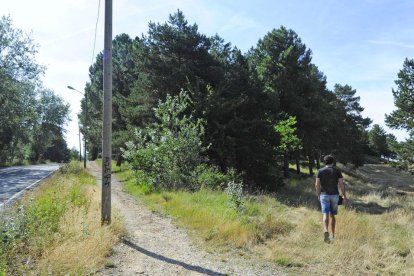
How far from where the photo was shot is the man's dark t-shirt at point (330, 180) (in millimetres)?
9180

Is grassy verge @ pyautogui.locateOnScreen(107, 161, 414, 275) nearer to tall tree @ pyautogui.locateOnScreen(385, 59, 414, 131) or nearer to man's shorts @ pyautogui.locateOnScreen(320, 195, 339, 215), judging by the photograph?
man's shorts @ pyautogui.locateOnScreen(320, 195, 339, 215)

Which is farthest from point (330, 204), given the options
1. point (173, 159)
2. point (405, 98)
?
point (405, 98)

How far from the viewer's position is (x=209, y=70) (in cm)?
2519

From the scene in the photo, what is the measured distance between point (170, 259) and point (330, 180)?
4.26 meters

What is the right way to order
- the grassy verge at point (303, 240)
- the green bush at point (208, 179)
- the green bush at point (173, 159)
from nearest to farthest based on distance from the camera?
the grassy verge at point (303, 240), the green bush at point (208, 179), the green bush at point (173, 159)

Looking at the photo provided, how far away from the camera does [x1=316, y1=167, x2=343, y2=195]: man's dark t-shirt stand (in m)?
9.18

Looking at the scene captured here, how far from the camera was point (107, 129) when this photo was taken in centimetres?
873

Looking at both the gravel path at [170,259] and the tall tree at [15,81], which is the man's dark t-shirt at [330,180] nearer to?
the gravel path at [170,259]

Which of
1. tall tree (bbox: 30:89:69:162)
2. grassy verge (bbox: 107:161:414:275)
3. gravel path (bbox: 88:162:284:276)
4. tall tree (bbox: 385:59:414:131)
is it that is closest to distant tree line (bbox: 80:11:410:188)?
tall tree (bbox: 385:59:414:131)

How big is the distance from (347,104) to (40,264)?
2236 inches

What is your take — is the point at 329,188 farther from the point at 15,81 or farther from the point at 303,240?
the point at 15,81

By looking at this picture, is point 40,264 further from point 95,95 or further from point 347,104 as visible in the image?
point 347,104

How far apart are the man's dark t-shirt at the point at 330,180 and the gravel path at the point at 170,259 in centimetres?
277

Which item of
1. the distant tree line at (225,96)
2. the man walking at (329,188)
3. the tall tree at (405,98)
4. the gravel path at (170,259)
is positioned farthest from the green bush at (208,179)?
the tall tree at (405,98)
